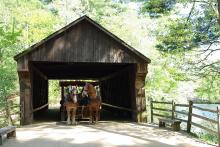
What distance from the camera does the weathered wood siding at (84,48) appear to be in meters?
16.2

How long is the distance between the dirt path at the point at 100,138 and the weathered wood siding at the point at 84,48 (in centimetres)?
343

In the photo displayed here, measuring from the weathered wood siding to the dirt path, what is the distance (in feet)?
11.3

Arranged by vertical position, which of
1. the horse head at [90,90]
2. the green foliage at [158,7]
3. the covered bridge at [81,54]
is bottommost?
the horse head at [90,90]

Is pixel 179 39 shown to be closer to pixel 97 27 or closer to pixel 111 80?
pixel 97 27

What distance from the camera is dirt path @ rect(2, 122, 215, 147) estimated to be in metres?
10.6

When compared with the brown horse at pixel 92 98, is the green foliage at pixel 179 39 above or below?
above

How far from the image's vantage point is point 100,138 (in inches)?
455

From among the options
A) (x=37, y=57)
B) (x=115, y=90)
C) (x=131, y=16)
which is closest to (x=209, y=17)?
(x=115, y=90)

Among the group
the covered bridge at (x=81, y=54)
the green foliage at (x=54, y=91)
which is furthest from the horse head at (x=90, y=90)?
the green foliage at (x=54, y=91)

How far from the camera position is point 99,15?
46.6m

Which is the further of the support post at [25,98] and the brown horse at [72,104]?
the support post at [25,98]

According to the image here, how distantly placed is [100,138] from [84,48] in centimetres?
598

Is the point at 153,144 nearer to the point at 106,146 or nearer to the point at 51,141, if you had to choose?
the point at 106,146

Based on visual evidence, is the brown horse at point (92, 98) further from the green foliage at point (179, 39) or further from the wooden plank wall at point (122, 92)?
the green foliage at point (179, 39)
